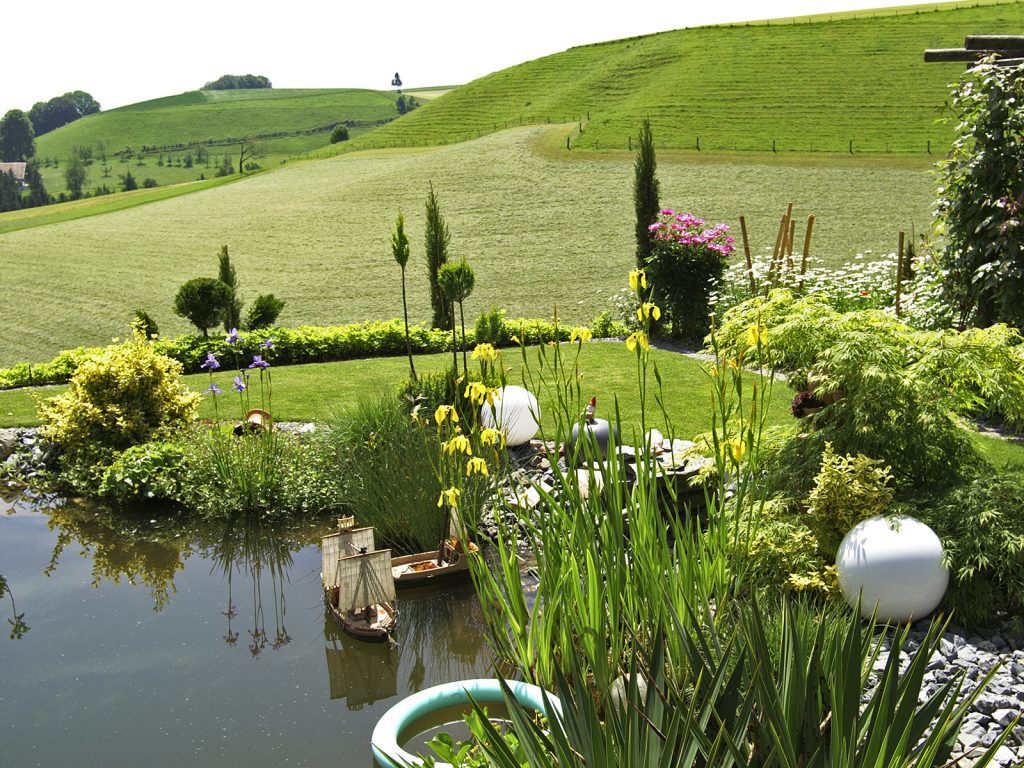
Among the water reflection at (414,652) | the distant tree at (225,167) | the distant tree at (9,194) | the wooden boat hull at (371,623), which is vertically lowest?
the water reflection at (414,652)

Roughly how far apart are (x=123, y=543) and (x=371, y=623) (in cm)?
246

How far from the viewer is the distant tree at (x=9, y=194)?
65.2m

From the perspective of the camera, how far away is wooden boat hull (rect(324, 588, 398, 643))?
181 inches

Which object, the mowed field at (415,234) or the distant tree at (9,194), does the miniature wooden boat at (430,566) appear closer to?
the mowed field at (415,234)

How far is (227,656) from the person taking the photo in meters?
4.56

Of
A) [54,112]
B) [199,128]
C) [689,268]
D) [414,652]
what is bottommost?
[414,652]

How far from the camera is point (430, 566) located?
526 cm

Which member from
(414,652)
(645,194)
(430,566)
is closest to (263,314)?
(645,194)

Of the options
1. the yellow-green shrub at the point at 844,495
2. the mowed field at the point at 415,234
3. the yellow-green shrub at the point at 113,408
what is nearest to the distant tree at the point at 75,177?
the mowed field at the point at 415,234

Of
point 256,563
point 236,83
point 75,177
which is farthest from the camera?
point 236,83

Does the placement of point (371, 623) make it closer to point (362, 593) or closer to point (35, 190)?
point (362, 593)

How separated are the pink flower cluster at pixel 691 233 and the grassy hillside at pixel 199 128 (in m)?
73.0

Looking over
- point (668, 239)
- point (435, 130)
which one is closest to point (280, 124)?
point (435, 130)

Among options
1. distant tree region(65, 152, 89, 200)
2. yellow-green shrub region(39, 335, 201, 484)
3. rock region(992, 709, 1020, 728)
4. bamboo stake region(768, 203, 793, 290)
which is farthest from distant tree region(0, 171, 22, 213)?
rock region(992, 709, 1020, 728)
